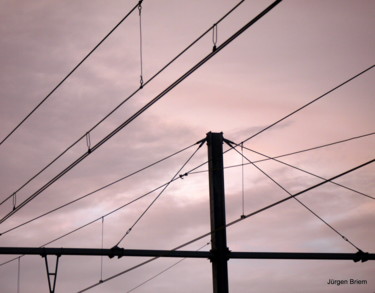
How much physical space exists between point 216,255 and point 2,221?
28.3 ft

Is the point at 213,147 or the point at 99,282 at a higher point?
the point at 213,147

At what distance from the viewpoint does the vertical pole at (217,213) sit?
55.4 feet

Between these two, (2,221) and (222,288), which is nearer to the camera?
(222,288)

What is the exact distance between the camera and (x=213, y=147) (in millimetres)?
17906

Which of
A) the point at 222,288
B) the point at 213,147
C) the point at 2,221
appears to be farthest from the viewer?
the point at 2,221

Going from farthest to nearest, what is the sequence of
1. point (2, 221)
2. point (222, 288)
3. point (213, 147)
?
point (2, 221)
point (213, 147)
point (222, 288)

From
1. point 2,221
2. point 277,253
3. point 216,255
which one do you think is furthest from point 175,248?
point 2,221

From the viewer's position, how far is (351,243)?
1819 centimetres

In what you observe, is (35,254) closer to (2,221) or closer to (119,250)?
(119,250)

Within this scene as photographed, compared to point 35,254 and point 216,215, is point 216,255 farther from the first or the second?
point 35,254

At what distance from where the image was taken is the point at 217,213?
57.0 ft

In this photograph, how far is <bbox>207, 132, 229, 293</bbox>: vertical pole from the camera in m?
16.9

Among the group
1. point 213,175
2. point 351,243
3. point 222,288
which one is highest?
point 213,175

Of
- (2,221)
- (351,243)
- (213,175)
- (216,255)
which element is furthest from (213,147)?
(2,221)
